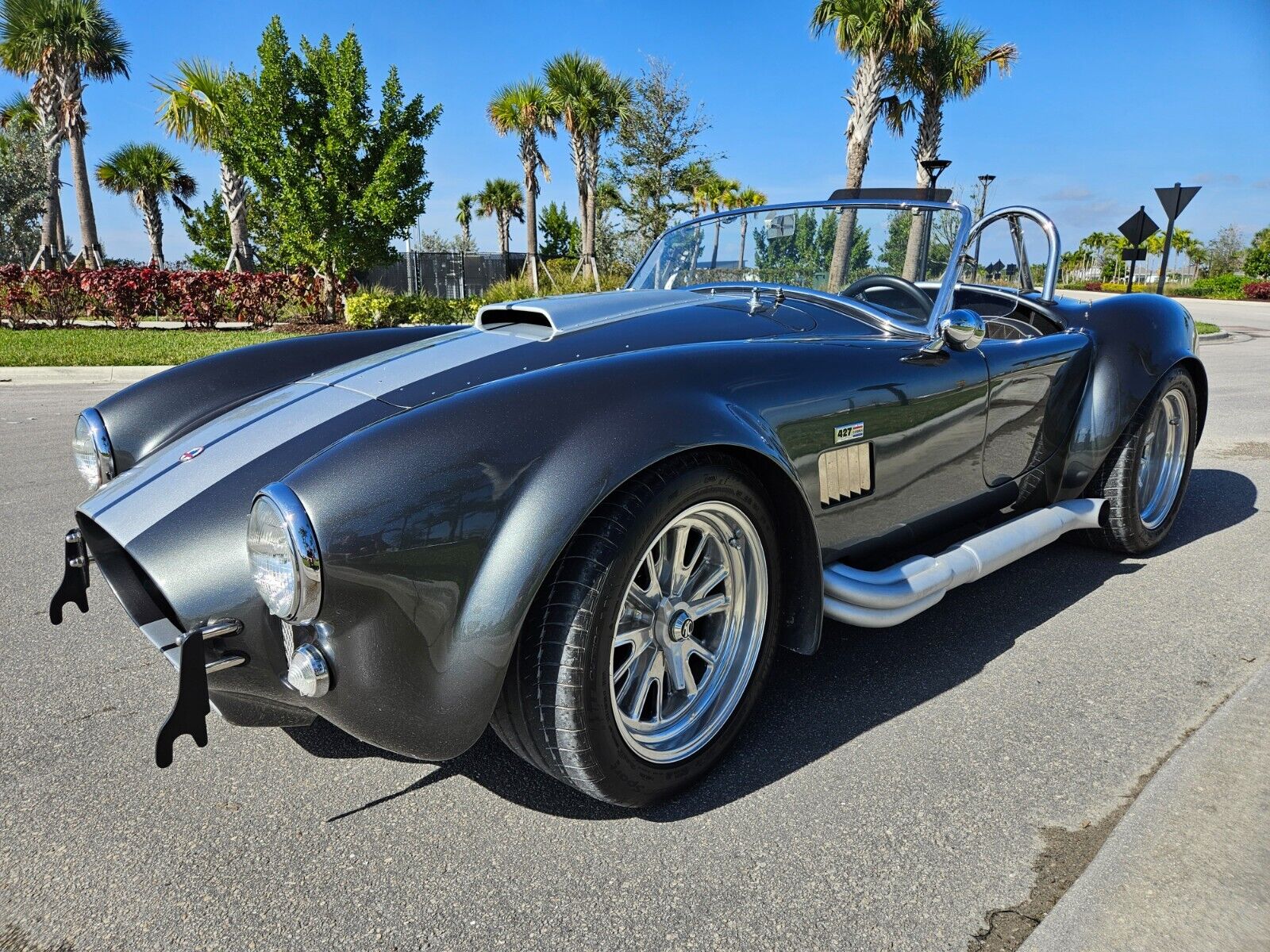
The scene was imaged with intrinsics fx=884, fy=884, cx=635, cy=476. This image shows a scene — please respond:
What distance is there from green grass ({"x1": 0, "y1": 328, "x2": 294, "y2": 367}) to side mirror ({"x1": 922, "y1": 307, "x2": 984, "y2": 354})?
8278 millimetres

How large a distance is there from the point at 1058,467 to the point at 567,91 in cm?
2905

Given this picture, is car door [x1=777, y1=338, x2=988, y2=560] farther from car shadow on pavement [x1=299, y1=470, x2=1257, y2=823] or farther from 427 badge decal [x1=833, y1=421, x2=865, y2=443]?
car shadow on pavement [x1=299, y1=470, x2=1257, y2=823]

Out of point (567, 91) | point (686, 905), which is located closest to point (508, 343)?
point (686, 905)

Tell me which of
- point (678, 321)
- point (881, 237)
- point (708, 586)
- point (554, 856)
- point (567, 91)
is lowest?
point (554, 856)

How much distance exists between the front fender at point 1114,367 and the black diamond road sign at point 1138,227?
1480cm

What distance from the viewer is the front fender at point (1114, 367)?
129 inches

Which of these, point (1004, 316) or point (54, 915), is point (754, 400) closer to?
point (54, 915)

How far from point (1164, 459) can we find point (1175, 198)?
14272mm

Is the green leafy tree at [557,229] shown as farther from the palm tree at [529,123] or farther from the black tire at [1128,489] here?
the black tire at [1128,489]

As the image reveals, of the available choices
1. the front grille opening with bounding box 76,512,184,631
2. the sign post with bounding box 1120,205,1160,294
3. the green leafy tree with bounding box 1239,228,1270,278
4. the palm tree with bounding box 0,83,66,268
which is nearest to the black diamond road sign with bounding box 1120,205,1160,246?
the sign post with bounding box 1120,205,1160,294

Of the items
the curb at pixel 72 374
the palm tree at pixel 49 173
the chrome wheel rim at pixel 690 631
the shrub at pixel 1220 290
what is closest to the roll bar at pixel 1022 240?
the chrome wheel rim at pixel 690 631

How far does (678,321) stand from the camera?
8.40 feet

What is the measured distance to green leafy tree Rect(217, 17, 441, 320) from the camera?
14969 mm

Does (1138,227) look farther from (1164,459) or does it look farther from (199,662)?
(199,662)
